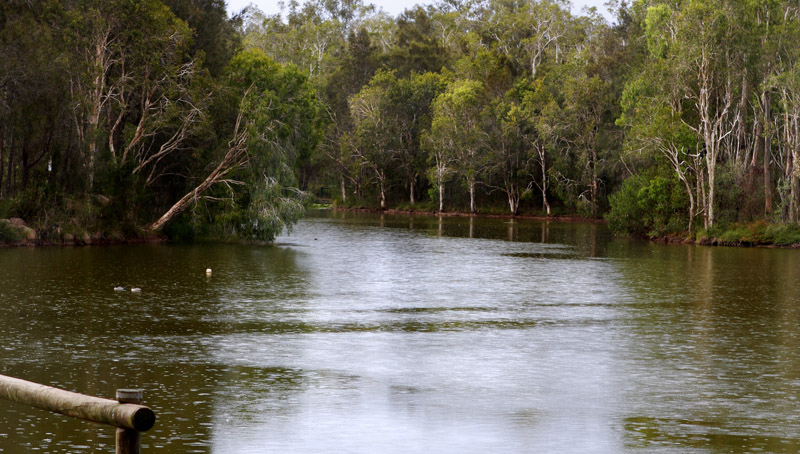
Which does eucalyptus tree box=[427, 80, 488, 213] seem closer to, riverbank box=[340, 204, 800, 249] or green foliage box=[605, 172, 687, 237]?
green foliage box=[605, 172, 687, 237]

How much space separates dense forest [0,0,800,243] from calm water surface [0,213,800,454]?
7552mm

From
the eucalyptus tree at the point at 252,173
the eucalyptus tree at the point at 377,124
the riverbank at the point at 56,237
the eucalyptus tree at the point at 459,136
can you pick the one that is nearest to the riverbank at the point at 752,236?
the eucalyptus tree at the point at 252,173

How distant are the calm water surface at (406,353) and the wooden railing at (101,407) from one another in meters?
4.97

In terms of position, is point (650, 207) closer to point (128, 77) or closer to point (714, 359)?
point (128, 77)

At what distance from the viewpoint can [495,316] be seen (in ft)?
83.5

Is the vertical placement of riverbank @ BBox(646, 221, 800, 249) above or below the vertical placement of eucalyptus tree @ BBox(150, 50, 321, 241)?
below

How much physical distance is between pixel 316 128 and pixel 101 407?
61.0m

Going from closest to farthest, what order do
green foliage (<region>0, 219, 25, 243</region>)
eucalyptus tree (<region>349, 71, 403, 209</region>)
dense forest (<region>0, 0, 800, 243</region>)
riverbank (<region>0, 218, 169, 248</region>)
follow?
green foliage (<region>0, 219, 25, 243</region>) → riverbank (<region>0, 218, 169, 248</region>) → dense forest (<region>0, 0, 800, 243</region>) → eucalyptus tree (<region>349, 71, 403, 209</region>)

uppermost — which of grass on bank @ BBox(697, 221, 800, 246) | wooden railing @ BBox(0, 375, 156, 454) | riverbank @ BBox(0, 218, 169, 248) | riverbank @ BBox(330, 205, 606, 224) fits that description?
riverbank @ BBox(330, 205, 606, 224)

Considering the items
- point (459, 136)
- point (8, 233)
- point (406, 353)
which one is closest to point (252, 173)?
point (8, 233)

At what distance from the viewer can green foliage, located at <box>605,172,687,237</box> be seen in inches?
2344

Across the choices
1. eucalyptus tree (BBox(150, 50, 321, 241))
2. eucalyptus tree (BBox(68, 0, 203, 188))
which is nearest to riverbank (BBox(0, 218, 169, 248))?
eucalyptus tree (BBox(150, 50, 321, 241))

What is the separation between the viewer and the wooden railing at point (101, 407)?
22.7ft

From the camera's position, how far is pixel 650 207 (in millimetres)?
61156
